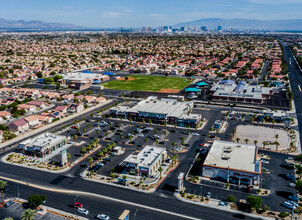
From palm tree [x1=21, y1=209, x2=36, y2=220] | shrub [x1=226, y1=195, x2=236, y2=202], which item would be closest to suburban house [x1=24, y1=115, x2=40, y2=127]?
palm tree [x1=21, y1=209, x2=36, y2=220]

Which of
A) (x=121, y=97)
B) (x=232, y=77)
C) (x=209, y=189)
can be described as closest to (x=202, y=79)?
(x=232, y=77)

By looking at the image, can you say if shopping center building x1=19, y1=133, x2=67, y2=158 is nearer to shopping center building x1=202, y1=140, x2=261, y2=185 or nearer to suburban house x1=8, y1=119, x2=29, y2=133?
suburban house x1=8, y1=119, x2=29, y2=133

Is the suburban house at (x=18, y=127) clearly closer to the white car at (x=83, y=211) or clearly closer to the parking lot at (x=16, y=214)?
the parking lot at (x=16, y=214)

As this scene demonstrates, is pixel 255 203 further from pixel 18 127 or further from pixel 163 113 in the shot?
pixel 18 127

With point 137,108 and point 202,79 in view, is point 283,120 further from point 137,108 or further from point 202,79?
point 202,79

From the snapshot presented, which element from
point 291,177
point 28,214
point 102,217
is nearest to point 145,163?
point 102,217

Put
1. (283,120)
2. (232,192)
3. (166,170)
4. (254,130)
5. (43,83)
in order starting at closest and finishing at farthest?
1. (232,192)
2. (166,170)
3. (254,130)
4. (283,120)
5. (43,83)
